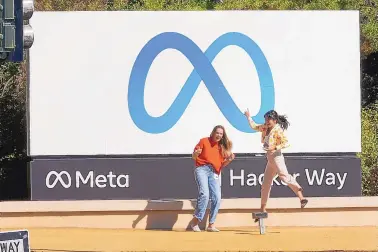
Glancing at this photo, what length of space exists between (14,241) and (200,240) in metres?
6.75

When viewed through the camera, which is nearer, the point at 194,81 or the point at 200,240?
the point at 200,240

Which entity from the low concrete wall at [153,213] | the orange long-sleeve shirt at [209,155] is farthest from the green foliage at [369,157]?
the orange long-sleeve shirt at [209,155]

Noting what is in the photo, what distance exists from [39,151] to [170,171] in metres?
2.20

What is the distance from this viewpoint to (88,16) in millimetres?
18062

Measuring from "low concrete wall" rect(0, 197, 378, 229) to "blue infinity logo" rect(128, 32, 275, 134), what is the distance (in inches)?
54.3

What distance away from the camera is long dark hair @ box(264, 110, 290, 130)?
668 inches

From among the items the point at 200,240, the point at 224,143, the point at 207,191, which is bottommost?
the point at 200,240

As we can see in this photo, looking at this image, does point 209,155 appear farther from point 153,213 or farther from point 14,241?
point 14,241

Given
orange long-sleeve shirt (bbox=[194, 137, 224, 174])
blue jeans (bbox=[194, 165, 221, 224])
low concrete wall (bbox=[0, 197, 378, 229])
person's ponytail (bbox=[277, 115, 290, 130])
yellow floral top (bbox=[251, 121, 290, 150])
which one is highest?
person's ponytail (bbox=[277, 115, 290, 130])

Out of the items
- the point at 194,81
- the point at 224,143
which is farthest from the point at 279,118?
the point at 194,81

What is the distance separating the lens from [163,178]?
1812 cm

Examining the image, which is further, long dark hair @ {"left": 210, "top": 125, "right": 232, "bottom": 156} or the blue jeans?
long dark hair @ {"left": 210, "top": 125, "right": 232, "bottom": 156}

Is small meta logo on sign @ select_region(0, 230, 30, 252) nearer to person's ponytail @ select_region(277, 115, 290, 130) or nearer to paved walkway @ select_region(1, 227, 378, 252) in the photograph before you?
paved walkway @ select_region(1, 227, 378, 252)

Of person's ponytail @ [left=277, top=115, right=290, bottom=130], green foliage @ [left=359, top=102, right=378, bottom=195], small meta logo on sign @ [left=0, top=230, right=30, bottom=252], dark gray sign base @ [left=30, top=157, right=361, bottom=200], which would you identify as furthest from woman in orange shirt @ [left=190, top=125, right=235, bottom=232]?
small meta logo on sign @ [left=0, top=230, right=30, bottom=252]
